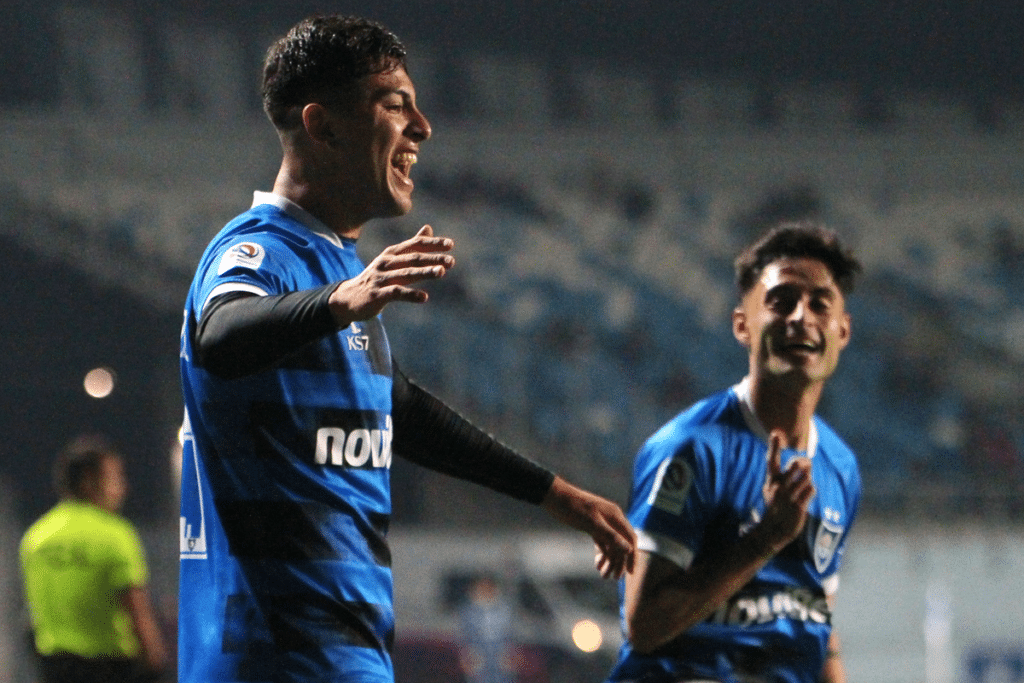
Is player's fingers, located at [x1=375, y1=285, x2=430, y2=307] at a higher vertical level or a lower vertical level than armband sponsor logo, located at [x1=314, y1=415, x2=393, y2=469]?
higher

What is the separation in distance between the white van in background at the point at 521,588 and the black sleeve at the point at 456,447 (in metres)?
8.40

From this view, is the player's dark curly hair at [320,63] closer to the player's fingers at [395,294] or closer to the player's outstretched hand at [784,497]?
the player's fingers at [395,294]

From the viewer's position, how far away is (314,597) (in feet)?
5.70

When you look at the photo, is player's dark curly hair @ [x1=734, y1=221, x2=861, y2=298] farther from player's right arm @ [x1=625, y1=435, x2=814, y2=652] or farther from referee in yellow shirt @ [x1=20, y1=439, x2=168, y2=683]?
referee in yellow shirt @ [x1=20, y1=439, x2=168, y2=683]

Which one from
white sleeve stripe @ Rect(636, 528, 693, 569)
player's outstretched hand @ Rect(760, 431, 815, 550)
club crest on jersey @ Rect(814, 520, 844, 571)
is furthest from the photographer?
club crest on jersey @ Rect(814, 520, 844, 571)

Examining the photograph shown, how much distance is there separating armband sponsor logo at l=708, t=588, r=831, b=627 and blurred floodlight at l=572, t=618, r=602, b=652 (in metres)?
7.85

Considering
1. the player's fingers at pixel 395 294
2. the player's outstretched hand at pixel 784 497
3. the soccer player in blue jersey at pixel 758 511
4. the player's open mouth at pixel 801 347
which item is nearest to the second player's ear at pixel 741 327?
the soccer player in blue jersey at pixel 758 511

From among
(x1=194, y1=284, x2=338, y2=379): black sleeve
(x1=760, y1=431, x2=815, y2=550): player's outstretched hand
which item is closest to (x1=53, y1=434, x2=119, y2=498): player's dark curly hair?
(x1=760, y1=431, x2=815, y2=550): player's outstretched hand

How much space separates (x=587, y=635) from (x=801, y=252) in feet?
25.9

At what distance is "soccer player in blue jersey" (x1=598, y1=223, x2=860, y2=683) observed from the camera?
2568 mm

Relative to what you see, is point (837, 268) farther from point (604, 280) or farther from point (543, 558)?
point (604, 280)

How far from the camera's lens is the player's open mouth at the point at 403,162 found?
197 cm

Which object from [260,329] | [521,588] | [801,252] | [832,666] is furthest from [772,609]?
[521,588]

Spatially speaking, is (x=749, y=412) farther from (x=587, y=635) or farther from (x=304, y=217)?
(x=587, y=635)
